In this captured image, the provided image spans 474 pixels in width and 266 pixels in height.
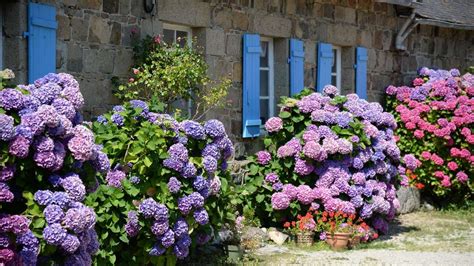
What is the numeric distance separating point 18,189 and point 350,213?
16.8 feet

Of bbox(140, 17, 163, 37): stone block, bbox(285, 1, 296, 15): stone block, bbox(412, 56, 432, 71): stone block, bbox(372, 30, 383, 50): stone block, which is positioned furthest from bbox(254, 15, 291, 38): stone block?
bbox(412, 56, 432, 71): stone block

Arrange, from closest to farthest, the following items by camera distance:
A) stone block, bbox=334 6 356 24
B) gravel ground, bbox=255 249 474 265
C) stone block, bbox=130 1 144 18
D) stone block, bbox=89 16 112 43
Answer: stone block, bbox=89 16 112 43, gravel ground, bbox=255 249 474 265, stone block, bbox=130 1 144 18, stone block, bbox=334 6 356 24

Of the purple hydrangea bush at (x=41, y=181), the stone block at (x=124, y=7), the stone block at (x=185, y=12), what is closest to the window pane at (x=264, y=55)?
the stone block at (x=185, y=12)

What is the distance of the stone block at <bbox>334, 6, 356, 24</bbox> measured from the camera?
12.3 meters

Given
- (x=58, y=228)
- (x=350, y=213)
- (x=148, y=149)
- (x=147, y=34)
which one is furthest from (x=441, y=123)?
(x=58, y=228)

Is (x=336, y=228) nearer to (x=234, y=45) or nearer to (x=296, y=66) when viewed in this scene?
(x=234, y=45)

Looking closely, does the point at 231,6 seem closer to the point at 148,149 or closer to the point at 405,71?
the point at 148,149

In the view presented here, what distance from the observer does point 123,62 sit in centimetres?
848

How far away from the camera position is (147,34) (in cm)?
868

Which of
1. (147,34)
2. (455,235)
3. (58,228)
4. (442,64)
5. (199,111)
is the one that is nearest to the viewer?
(58,228)

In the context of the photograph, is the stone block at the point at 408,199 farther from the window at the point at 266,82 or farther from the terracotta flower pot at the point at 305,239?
the terracotta flower pot at the point at 305,239

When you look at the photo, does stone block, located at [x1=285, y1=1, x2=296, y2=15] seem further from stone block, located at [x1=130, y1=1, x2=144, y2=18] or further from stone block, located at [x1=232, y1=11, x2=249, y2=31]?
stone block, located at [x1=130, y1=1, x2=144, y2=18]

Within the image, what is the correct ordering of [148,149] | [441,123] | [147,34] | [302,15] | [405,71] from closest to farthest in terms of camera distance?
[148,149] → [147,34] → [302,15] → [441,123] → [405,71]

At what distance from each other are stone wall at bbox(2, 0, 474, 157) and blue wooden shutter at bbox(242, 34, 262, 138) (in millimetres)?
91
